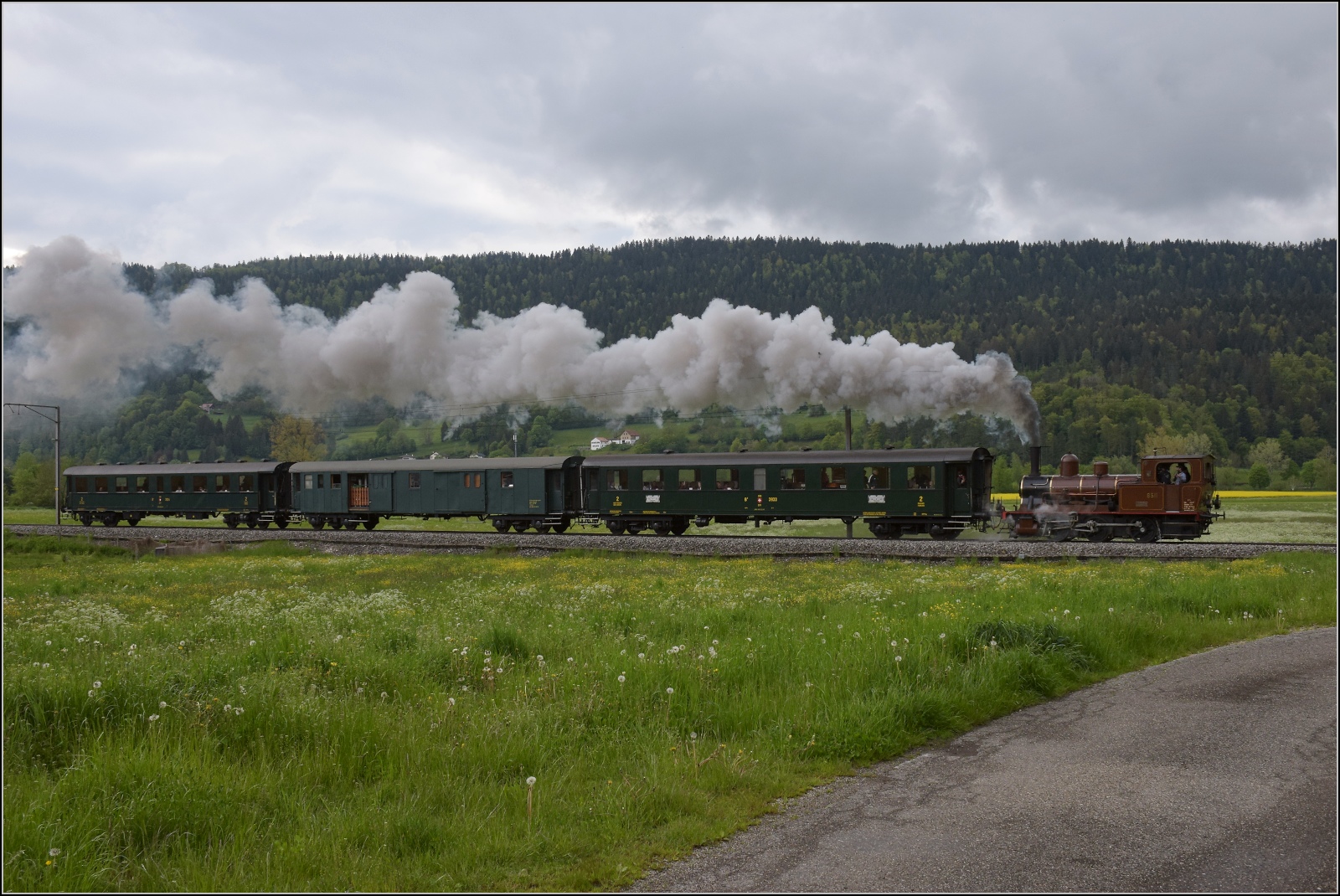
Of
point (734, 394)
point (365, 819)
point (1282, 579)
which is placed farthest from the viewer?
point (734, 394)

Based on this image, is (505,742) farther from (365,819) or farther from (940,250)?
(940,250)

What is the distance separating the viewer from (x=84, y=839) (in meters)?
5.20

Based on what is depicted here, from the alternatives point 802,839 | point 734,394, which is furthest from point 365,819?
point 734,394

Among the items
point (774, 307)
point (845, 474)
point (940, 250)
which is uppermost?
point (940, 250)

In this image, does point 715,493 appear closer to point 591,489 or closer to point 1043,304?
point 591,489

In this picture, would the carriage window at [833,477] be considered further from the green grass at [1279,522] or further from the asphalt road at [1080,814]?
the asphalt road at [1080,814]

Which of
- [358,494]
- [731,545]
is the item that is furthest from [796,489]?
[358,494]

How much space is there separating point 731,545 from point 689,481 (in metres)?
5.80

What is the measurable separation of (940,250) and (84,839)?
Result: 20468 cm

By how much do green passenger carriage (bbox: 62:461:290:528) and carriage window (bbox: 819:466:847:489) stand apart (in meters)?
26.1

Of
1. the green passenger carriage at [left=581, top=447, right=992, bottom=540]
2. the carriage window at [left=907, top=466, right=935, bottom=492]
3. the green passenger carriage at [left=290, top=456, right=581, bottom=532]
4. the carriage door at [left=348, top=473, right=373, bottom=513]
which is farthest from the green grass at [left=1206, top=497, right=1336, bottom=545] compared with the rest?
the carriage door at [left=348, top=473, right=373, bottom=513]

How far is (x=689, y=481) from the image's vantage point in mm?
32969

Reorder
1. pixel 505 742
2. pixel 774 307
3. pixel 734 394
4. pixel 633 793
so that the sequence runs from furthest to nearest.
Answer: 1. pixel 774 307
2. pixel 734 394
3. pixel 505 742
4. pixel 633 793

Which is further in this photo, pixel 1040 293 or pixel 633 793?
pixel 1040 293
